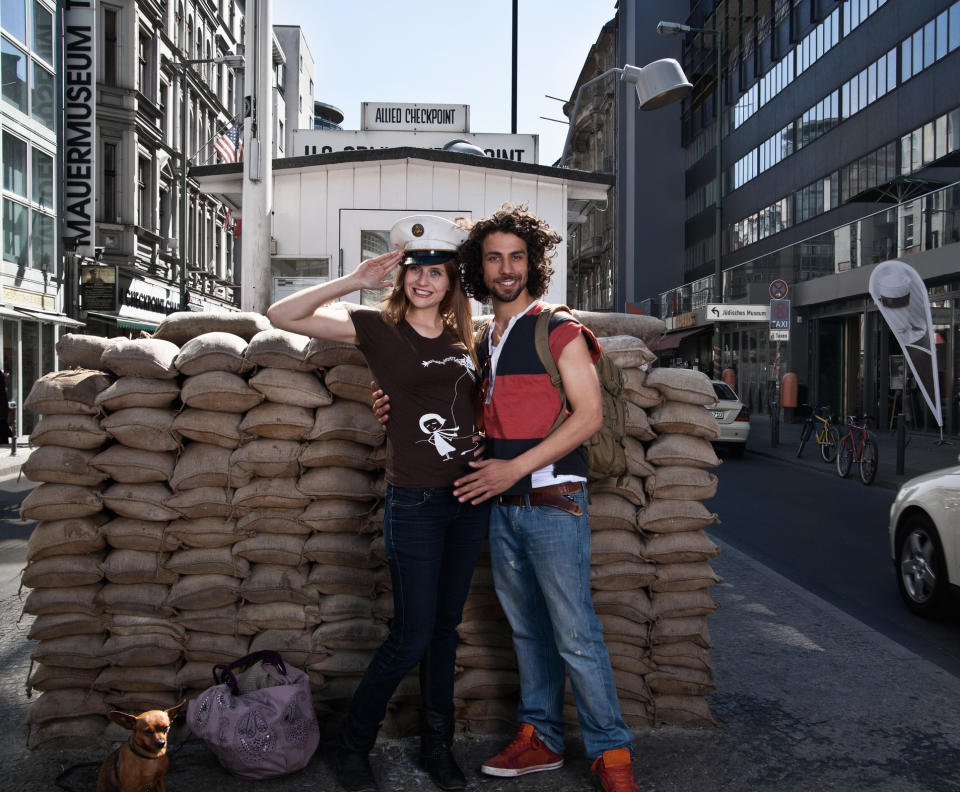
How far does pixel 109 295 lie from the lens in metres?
24.3

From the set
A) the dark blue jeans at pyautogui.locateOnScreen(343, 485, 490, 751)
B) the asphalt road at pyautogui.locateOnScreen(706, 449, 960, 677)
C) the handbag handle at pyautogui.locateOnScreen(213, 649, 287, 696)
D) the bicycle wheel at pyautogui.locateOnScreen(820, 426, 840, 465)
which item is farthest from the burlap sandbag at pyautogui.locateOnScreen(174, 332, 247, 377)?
the bicycle wheel at pyautogui.locateOnScreen(820, 426, 840, 465)

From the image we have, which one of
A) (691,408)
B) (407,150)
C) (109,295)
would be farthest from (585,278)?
(691,408)

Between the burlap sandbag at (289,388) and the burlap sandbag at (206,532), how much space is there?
564 millimetres

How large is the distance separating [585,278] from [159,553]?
7258cm

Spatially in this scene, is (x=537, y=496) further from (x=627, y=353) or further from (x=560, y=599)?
(x=627, y=353)

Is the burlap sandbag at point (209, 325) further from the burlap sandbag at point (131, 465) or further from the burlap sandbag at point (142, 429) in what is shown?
the burlap sandbag at point (131, 465)

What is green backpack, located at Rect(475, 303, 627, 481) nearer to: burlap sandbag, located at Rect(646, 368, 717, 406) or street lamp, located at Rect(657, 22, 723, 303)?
burlap sandbag, located at Rect(646, 368, 717, 406)

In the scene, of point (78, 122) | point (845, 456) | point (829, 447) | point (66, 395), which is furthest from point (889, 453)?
point (78, 122)

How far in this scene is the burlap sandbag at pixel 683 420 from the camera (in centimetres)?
393

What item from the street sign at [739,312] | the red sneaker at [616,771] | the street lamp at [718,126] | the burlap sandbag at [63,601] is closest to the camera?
the red sneaker at [616,771]

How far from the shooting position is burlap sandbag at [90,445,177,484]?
372 cm

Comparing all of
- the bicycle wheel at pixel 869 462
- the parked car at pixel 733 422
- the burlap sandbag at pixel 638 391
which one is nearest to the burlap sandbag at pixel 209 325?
the burlap sandbag at pixel 638 391

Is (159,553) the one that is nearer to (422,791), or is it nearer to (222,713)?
(222,713)

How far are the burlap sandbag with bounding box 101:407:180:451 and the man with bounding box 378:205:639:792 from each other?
43.7 inches
